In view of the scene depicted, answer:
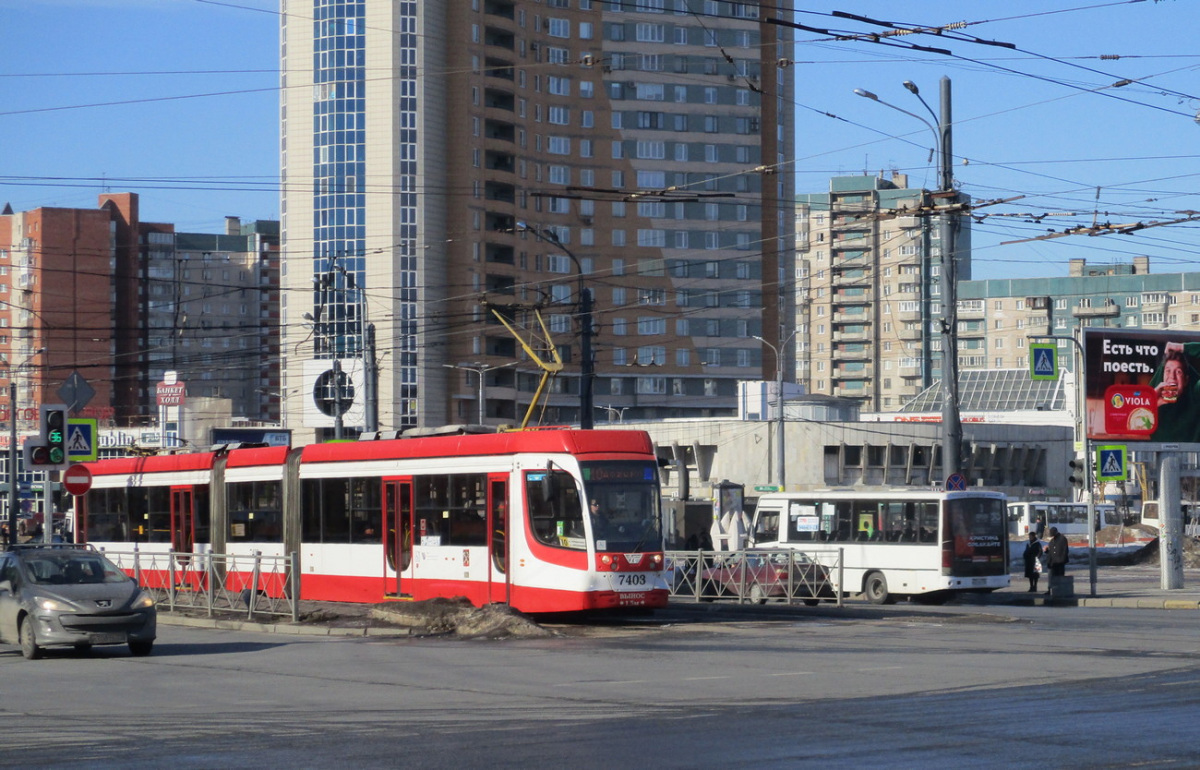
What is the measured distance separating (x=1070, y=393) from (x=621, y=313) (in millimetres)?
31487

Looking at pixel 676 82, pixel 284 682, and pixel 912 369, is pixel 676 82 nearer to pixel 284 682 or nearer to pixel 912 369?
pixel 912 369

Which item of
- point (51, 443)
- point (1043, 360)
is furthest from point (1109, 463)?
point (51, 443)

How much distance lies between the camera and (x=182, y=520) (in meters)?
32.6

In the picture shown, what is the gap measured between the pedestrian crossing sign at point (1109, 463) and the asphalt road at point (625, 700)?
12140mm

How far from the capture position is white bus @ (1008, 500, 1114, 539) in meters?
73.6

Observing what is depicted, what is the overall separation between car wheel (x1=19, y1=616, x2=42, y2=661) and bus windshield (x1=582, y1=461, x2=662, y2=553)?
7.65 metres

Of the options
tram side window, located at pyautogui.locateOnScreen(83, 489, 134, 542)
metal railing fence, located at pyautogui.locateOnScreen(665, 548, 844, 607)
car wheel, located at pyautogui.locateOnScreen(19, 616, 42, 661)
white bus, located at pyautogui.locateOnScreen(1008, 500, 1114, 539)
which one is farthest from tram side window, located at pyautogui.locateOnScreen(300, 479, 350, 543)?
white bus, located at pyautogui.locateOnScreen(1008, 500, 1114, 539)

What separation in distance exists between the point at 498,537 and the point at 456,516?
118 cm

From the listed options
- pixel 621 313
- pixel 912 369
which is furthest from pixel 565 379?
pixel 912 369

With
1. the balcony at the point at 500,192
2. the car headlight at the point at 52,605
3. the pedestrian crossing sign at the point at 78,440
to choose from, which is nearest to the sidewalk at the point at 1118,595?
the pedestrian crossing sign at the point at 78,440

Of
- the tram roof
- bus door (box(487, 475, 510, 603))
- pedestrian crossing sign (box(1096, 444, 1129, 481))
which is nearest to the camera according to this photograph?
the tram roof

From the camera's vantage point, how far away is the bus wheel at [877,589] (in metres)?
32.4

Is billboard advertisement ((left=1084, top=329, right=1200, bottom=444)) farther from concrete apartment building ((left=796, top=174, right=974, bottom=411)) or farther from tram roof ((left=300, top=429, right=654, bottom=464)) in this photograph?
concrete apartment building ((left=796, top=174, right=974, bottom=411))

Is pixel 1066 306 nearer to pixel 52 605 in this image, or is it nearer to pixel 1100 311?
pixel 1100 311
